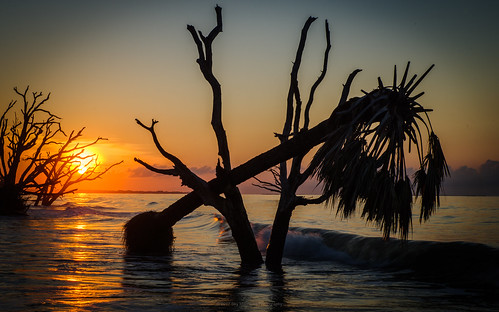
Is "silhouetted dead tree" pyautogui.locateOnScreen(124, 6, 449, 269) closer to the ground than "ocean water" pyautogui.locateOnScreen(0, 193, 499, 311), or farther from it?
farther from it

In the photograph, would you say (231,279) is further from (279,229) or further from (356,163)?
(356,163)

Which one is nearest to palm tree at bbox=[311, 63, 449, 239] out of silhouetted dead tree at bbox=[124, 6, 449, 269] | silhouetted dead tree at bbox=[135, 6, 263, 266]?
silhouetted dead tree at bbox=[124, 6, 449, 269]

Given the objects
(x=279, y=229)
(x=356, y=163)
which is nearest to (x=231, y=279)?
(x=279, y=229)

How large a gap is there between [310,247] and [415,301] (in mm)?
10798

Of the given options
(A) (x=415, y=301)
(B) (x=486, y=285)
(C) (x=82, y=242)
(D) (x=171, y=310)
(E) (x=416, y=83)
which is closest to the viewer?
(D) (x=171, y=310)

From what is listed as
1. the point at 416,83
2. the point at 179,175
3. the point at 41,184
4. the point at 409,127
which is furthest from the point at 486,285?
the point at 41,184

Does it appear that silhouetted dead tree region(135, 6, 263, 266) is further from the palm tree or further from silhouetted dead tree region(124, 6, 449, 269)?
the palm tree

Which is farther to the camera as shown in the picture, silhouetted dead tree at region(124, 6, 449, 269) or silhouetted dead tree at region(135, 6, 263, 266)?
silhouetted dead tree at region(135, 6, 263, 266)

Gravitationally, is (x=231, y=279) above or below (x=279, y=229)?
below

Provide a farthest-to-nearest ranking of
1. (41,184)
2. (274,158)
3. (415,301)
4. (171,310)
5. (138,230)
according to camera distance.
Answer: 1. (41,184)
2. (138,230)
3. (274,158)
4. (415,301)
5. (171,310)

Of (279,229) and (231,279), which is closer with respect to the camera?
(231,279)

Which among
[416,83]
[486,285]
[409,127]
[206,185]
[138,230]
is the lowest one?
[486,285]

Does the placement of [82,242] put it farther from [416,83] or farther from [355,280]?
[416,83]

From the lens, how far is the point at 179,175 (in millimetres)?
11023
